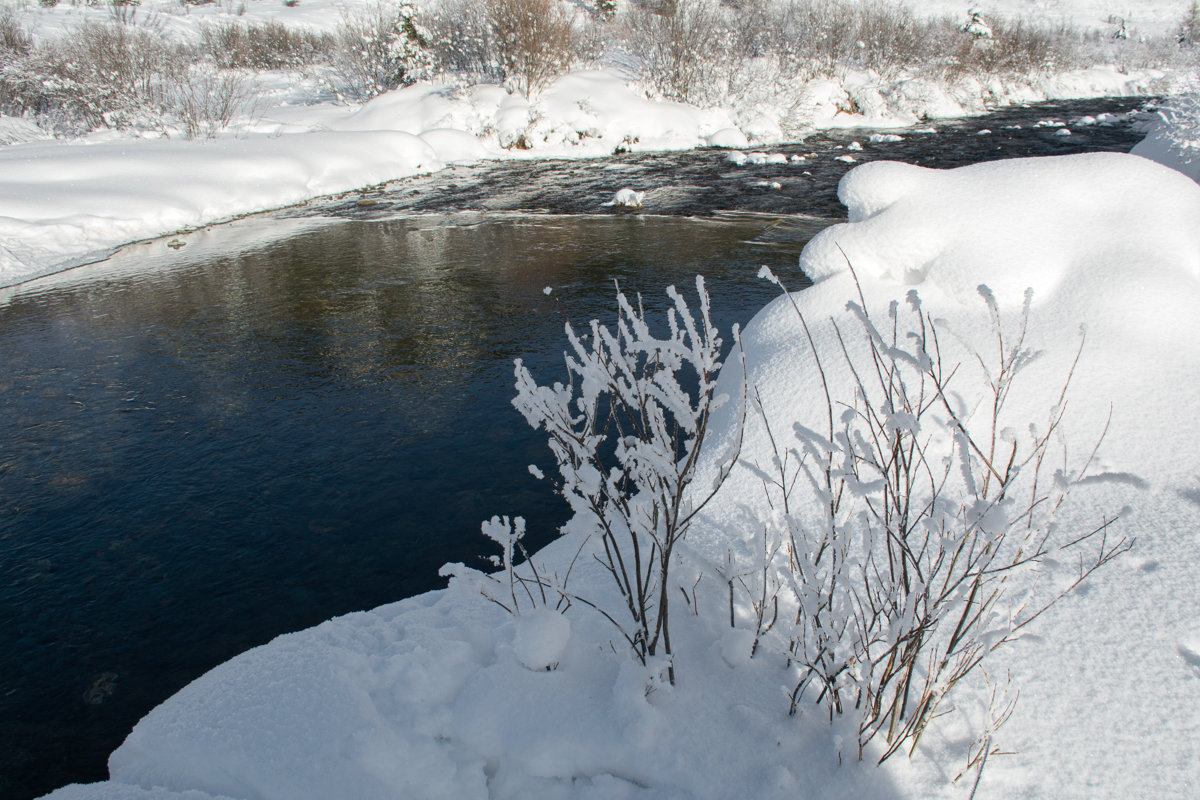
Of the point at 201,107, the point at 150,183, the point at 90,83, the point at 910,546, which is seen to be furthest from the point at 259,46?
the point at 910,546

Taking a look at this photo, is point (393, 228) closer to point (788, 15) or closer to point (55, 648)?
point (55, 648)

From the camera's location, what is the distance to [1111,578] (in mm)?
2736

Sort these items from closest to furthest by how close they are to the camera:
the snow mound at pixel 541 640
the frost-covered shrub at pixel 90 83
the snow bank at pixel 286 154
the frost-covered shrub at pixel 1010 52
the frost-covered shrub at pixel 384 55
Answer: the snow mound at pixel 541 640 → the snow bank at pixel 286 154 → the frost-covered shrub at pixel 90 83 → the frost-covered shrub at pixel 384 55 → the frost-covered shrub at pixel 1010 52

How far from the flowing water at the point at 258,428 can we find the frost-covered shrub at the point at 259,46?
19958 millimetres

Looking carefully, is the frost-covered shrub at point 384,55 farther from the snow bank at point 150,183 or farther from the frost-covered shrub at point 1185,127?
the frost-covered shrub at point 1185,127

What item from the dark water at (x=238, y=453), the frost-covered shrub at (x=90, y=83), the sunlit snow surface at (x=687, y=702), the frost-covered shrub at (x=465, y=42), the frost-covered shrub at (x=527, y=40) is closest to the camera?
the sunlit snow surface at (x=687, y=702)

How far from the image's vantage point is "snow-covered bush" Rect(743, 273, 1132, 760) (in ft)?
6.59

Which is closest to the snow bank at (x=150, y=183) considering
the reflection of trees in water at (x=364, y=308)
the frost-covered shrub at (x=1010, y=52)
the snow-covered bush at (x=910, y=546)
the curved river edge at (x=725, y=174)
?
the curved river edge at (x=725, y=174)

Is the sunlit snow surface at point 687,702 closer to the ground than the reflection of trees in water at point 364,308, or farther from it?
farther from it

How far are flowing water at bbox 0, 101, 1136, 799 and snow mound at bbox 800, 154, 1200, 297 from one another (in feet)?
7.73

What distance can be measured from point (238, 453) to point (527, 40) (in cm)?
1850

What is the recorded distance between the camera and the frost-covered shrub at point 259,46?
27219 millimetres

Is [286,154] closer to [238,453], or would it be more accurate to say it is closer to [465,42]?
[465,42]

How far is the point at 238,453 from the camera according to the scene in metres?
5.02
